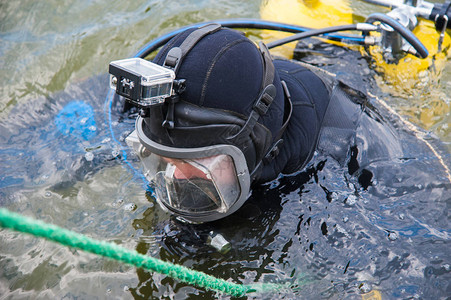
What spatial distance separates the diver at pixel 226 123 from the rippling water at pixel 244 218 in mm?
124

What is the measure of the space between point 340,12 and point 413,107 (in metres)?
0.90

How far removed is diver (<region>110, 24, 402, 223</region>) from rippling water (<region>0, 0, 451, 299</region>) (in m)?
0.12

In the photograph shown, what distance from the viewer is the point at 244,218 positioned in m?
1.96

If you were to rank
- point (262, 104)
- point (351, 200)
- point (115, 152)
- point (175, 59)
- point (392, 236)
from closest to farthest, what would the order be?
point (175, 59) < point (262, 104) < point (392, 236) < point (351, 200) < point (115, 152)

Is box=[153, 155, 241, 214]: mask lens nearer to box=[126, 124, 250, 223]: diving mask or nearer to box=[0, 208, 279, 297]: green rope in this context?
box=[126, 124, 250, 223]: diving mask

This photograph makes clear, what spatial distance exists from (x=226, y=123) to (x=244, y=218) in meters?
0.50

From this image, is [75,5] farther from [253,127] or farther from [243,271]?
[243,271]

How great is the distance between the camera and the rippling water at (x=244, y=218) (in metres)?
1.75

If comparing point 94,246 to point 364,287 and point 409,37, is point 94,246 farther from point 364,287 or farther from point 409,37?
point 409,37

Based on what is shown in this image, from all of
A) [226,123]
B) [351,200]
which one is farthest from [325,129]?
[226,123]

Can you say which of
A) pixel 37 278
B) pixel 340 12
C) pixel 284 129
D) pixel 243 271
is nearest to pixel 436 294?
pixel 243 271

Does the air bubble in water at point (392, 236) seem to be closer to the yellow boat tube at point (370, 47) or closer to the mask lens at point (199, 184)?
the mask lens at point (199, 184)

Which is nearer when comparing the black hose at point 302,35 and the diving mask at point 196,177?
the diving mask at point 196,177

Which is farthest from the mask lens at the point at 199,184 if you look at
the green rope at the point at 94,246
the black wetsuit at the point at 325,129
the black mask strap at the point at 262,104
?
the green rope at the point at 94,246
